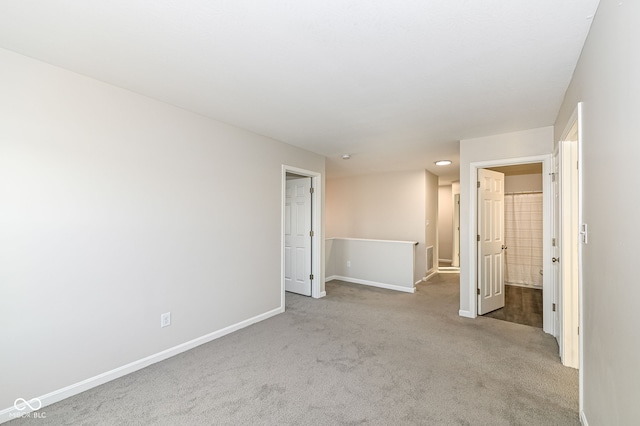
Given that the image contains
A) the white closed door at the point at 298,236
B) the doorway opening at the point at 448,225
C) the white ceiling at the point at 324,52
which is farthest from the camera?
the doorway opening at the point at 448,225

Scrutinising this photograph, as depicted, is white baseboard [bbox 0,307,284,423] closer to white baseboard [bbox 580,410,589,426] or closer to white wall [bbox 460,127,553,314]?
white wall [bbox 460,127,553,314]

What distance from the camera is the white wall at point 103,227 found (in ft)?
6.35

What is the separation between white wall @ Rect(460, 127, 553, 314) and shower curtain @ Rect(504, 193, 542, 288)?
2.76 m

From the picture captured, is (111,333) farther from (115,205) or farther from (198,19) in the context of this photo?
(198,19)

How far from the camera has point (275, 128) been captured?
3430mm

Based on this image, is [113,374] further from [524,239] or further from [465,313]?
[524,239]

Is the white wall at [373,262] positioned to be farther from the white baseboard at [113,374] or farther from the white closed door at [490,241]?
the white baseboard at [113,374]

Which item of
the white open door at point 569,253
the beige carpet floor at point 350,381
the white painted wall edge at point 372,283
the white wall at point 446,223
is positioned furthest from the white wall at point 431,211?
the white open door at point 569,253

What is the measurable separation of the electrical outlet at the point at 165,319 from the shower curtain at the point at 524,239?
6.04 metres

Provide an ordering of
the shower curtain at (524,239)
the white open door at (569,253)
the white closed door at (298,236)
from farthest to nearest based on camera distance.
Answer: the shower curtain at (524,239) → the white closed door at (298,236) → the white open door at (569,253)

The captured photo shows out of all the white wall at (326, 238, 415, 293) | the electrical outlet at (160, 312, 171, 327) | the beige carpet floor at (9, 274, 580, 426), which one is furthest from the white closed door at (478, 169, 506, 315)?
the electrical outlet at (160, 312, 171, 327)

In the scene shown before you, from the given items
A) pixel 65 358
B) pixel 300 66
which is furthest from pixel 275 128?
pixel 65 358

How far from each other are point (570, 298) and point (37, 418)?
166 inches

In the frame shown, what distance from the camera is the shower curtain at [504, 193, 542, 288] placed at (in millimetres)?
5562
